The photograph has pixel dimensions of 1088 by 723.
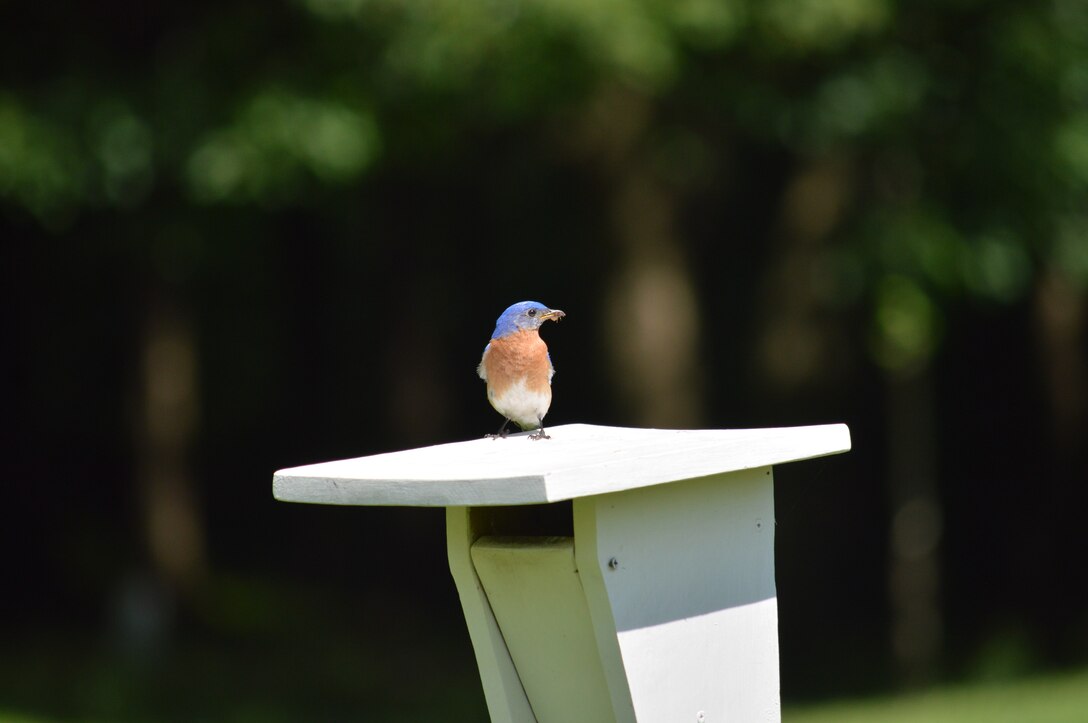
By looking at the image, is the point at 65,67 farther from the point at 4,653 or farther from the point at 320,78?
the point at 4,653

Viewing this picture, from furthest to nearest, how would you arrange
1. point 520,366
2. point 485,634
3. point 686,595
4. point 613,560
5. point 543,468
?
point 520,366, point 485,634, point 686,595, point 613,560, point 543,468

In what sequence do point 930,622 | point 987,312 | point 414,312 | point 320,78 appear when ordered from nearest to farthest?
point 320,78 < point 930,622 < point 987,312 < point 414,312

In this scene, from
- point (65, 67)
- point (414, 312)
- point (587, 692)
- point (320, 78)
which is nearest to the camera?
point (587, 692)

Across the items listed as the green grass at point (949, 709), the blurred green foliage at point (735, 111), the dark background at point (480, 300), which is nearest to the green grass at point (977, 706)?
the green grass at point (949, 709)

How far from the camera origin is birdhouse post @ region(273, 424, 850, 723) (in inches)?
89.7

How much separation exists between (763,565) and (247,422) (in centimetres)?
1191

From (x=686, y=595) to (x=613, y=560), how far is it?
0.19 meters

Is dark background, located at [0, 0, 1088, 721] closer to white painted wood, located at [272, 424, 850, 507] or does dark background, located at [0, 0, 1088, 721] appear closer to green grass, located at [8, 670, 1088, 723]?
green grass, located at [8, 670, 1088, 723]

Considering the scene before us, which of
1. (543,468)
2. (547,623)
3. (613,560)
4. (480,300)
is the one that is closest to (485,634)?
(547,623)

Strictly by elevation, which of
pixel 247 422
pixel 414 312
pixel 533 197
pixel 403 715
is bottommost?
pixel 403 715

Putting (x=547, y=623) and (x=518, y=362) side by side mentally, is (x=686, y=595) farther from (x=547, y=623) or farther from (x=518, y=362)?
(x=518, y=362)

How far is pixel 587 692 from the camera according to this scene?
2498 millimetres

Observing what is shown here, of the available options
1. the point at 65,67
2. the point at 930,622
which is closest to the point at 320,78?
the point at 65,67

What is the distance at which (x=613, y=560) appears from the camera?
7.69 ft
